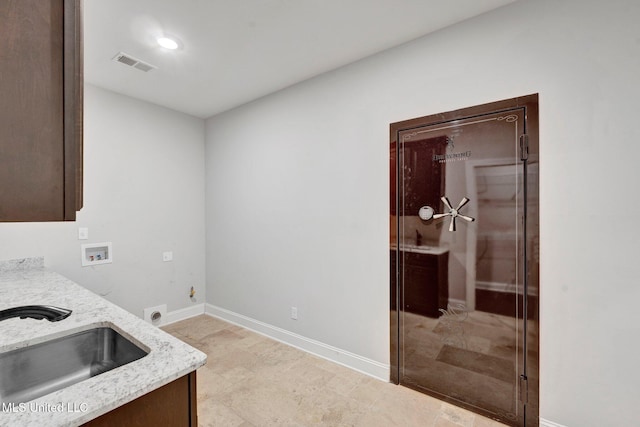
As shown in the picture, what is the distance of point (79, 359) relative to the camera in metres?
1.26

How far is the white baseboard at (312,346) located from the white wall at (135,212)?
714 millimetres

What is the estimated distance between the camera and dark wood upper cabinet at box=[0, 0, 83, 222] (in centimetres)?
59

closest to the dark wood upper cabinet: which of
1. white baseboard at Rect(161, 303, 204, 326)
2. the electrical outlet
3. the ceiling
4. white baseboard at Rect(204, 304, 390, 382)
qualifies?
the ceiling

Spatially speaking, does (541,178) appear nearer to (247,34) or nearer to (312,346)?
(247,34)

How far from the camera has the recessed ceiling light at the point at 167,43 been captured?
2.21 metres

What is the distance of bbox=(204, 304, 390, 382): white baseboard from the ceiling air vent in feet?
8.89

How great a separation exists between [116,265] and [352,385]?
107 inches

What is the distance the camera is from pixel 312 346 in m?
2.83

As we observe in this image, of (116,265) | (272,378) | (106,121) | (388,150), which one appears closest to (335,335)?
(272,378)

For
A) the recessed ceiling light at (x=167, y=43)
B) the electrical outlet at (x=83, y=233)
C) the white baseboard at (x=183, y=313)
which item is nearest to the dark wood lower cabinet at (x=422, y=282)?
the recessed ceiling light at (x=167, y=43)

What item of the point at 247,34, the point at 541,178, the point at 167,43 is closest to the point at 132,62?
the point at 167,43

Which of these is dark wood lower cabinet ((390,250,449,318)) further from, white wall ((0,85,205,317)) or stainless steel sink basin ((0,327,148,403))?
white wall ((0,85,205,317))

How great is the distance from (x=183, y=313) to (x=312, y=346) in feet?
6.13

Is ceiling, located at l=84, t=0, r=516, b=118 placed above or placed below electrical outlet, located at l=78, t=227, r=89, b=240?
above
